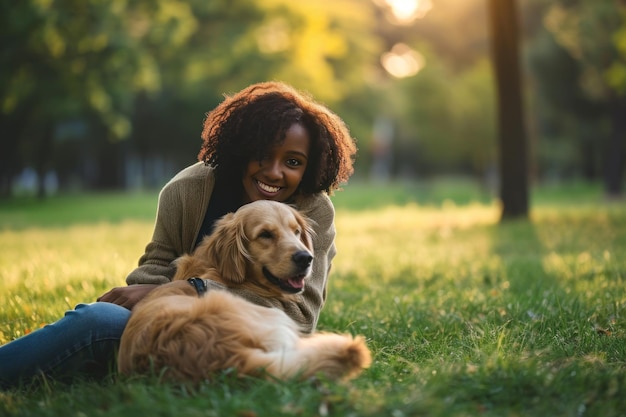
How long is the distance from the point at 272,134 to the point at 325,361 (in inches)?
67.8

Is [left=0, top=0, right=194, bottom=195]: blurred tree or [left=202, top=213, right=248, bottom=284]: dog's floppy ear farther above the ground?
[left=0, top=0, right=194, bottom=195]: blurred tree

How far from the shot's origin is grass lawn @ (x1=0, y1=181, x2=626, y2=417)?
10.2 feet

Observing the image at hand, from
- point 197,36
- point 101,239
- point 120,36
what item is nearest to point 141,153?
point 197,36

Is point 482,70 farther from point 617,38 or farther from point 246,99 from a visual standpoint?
point 246,99

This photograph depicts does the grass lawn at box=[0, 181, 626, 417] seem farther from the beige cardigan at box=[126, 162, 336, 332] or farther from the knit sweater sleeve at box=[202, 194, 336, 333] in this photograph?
the beige cardigan at box=[126, 162, 336, 332]

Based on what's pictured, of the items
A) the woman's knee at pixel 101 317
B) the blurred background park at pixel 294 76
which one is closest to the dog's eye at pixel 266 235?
the woman's knee at pixel 101 317

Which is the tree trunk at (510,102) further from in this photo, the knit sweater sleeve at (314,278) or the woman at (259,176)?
the knit sweater sleeve at (314,278)

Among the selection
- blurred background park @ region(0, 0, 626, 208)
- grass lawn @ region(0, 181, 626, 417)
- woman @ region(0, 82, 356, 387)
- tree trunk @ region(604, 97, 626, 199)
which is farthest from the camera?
tree trunk @ region(604, 97, 626, 199)

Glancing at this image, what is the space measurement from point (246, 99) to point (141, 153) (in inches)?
1871

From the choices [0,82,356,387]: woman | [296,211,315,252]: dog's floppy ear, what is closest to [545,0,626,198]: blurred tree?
[0,82,356,387]: woman

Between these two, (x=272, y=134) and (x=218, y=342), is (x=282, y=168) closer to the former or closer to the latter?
(x=272, y=134)

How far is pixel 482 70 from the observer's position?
105 ft

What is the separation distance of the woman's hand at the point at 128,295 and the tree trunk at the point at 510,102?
440 inches

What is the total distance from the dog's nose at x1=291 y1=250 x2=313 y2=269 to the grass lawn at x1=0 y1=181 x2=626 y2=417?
71cm
